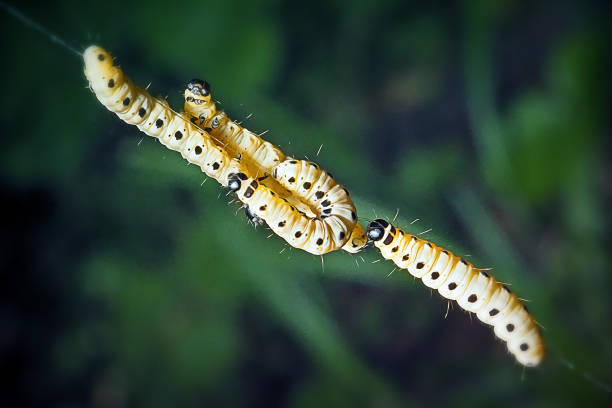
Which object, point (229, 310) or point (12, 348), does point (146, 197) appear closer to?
point (229, 310)

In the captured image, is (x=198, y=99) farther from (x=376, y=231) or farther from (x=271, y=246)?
(x=271, y=246)

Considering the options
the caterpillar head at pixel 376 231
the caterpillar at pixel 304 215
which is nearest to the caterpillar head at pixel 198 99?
the caterpillar at pixel 304 215

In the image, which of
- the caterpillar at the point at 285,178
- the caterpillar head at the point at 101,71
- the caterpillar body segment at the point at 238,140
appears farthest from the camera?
the caterpillar body segment at the point at 238,140

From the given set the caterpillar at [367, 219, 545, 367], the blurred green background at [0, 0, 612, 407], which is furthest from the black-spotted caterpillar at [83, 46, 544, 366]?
the blurred green background at [0, 0, 612, 407]

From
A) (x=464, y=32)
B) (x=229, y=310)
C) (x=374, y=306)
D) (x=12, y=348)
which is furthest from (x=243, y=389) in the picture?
(x=464, y=32)

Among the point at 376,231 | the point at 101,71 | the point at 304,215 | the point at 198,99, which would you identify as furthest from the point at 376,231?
the point at 101,71

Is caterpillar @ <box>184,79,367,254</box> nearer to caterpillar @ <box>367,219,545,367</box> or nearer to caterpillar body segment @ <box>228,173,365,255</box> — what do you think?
caterpillar body segment @ <box>228,173,365,255</box>

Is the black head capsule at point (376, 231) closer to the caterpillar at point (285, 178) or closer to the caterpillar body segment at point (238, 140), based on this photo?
the caterpillar at point (285, 178)
